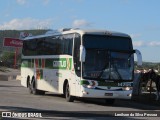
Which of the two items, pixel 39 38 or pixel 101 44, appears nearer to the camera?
pixel 101 44

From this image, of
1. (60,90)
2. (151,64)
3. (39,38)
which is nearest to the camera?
(60,90)

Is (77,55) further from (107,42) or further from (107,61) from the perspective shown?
(107,42)

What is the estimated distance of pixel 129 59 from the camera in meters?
22.4

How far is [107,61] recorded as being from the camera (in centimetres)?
2205

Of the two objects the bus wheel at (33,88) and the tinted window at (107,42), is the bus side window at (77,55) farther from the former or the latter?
the bus wheel at (33,88)

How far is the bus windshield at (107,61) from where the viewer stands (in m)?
21.9

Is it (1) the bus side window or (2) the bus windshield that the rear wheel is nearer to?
(1) the bus side window

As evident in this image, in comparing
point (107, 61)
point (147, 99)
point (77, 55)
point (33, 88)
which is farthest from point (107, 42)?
point (33, 88)

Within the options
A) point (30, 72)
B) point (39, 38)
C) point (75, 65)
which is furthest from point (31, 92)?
point (75, 65)

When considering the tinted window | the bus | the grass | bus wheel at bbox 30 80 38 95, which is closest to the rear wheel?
bus wheel at bbox 30 80 38 95

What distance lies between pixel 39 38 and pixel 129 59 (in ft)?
25.4

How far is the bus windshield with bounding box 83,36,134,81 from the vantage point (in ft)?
71.8

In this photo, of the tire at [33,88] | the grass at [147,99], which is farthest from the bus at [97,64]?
the tire at [33,88]

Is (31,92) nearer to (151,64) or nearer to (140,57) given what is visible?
→ (151,64)
